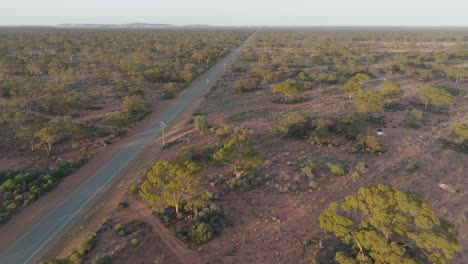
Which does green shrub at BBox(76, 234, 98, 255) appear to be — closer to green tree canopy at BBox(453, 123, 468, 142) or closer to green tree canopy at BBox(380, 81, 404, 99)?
green tree canopy at BBox(453, 123, 468, 142)

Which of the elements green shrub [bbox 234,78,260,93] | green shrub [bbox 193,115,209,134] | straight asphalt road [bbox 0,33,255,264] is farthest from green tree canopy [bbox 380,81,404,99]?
straight asphalt road [bbox 0,33,255,264]

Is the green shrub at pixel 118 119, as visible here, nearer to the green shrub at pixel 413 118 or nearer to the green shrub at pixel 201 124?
the green shrub at pixel 201 124

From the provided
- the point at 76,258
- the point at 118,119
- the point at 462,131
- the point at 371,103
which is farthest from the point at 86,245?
the point at 462,131

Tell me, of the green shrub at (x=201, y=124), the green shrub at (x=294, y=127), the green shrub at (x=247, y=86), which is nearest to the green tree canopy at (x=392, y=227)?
the green shrub at (x=294, y=127)

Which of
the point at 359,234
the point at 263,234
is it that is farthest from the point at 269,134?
the point at 359,234

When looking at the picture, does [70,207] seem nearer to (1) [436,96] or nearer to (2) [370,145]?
(2) [370,145]

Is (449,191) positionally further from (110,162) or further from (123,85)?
(123,85)
